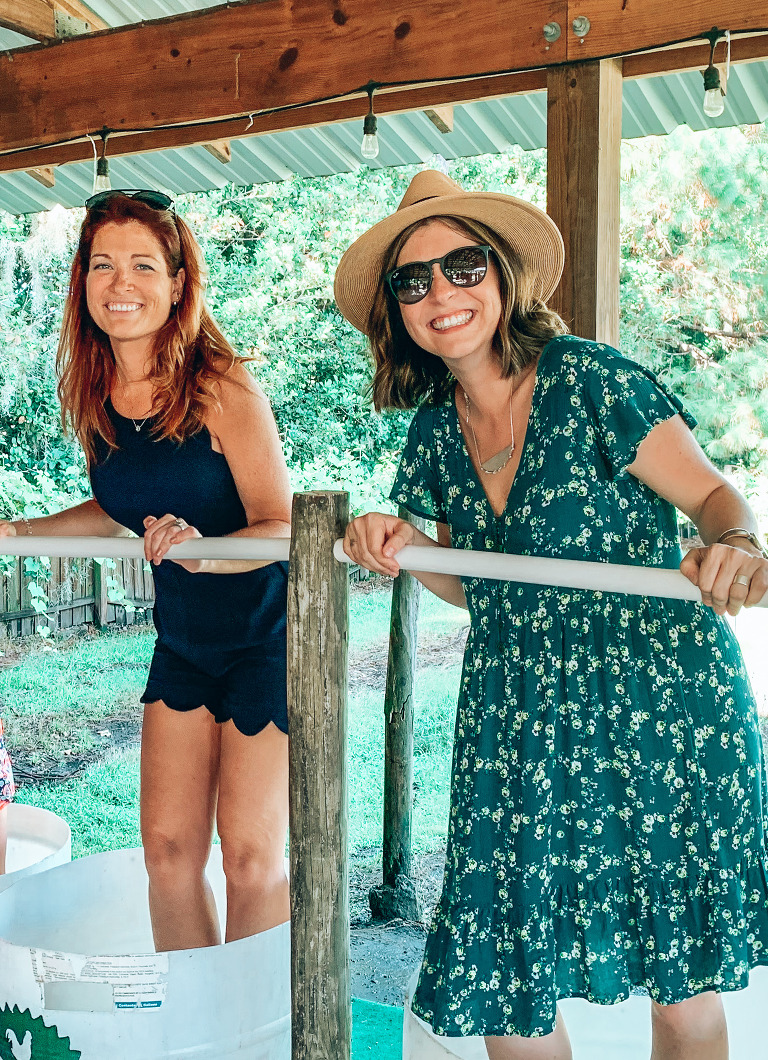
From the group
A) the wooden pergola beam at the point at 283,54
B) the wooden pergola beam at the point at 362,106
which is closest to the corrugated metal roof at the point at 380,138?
the wooden pergola beam at the point at 362,106

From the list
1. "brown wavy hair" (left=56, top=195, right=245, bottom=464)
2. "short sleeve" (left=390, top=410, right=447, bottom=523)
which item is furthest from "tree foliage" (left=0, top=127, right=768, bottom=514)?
"short sleeve" (left=390, top=410, right=447, bottom=523)

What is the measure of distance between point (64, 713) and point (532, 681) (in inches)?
277

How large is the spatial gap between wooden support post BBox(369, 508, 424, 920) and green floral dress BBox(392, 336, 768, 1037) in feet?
7.97

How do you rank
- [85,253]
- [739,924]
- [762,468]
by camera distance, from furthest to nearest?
[762,468], [85,253], [739,924]

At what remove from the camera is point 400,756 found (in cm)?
414

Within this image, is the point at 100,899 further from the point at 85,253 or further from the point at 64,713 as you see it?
the point at 64,713

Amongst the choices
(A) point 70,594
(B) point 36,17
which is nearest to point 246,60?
(B) point 36,17

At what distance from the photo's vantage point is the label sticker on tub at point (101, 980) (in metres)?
1.88

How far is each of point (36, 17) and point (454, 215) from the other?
235 centimetres

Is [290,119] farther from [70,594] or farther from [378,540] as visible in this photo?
[70,594]

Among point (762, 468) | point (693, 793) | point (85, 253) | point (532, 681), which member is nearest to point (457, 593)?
point (532, 681)

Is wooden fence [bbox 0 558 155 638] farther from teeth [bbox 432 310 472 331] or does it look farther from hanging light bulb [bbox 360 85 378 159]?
teeth [bbox 432 310 472 331]

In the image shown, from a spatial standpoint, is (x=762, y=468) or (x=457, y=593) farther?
(x=762, y=468)

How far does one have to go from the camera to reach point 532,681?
162 cm
